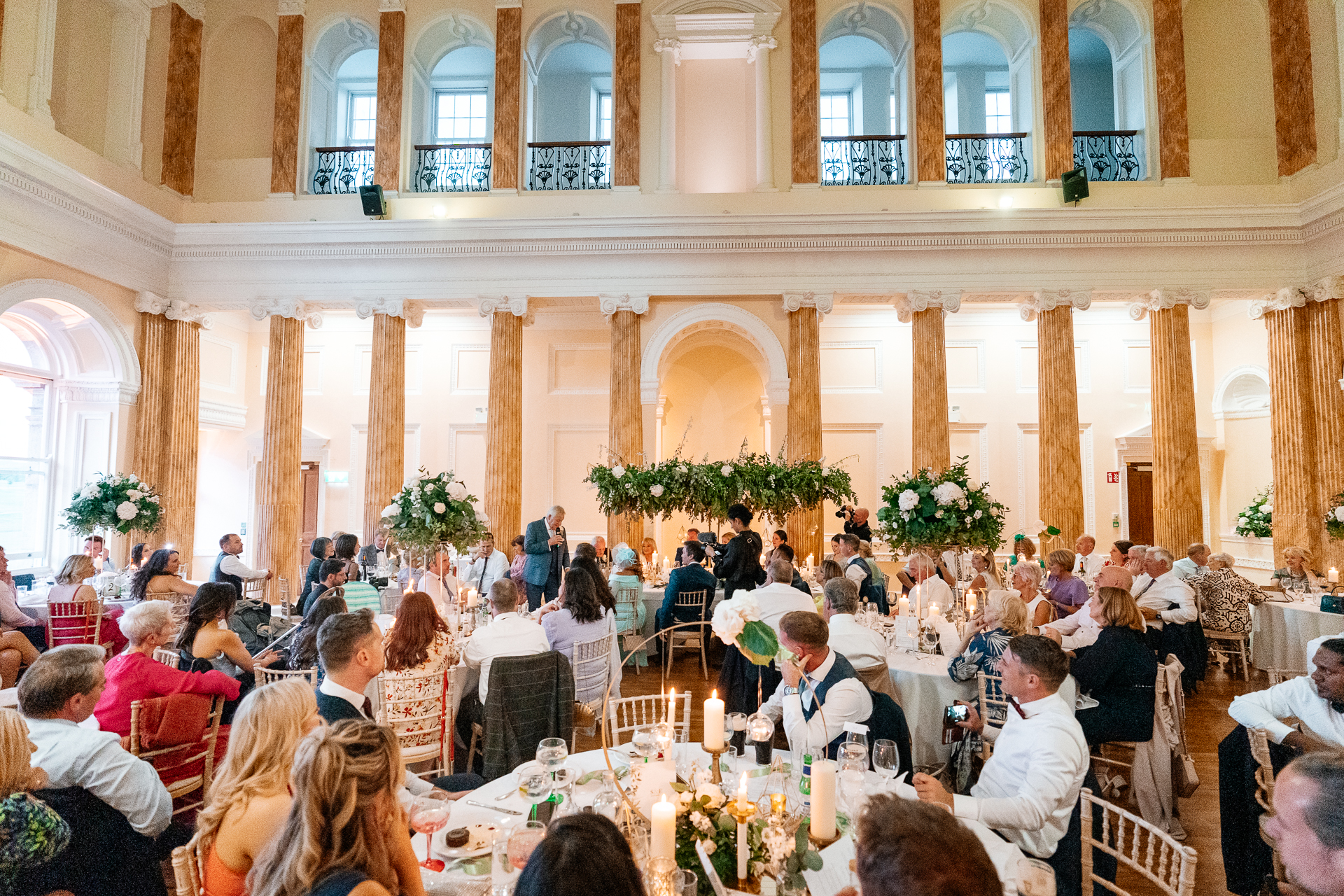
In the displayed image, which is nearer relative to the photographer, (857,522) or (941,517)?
(941,517)

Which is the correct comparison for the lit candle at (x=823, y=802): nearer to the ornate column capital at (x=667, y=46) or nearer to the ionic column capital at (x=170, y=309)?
the ornate column capital at (x=667, y=46)

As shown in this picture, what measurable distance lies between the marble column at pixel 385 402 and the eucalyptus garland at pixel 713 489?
418 centimetres

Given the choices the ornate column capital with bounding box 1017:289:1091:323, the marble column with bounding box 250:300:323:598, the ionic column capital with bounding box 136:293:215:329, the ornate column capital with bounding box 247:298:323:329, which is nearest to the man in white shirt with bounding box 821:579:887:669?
the ornate column capital with bounding box 1017:289:1091:323

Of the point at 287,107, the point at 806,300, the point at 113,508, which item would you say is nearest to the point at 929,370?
the point at 806,300

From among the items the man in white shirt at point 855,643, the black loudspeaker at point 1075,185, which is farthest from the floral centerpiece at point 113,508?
the black loudspeaker at point 1075,185

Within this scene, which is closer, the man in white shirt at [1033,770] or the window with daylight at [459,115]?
the man in white shirt at [1033,770]

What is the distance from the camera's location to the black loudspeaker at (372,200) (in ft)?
34.1

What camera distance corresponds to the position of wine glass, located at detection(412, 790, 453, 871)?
82.7 inches

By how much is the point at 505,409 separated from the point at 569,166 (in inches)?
157

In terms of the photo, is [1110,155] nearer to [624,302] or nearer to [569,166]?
[624,302]

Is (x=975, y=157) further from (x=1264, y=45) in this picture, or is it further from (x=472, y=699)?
(x=472, y=699)

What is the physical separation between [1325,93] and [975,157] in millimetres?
4640

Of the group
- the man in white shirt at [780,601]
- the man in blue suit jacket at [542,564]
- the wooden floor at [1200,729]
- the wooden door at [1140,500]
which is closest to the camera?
the wooden floor at [1200,729]

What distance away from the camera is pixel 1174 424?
10016 mm
